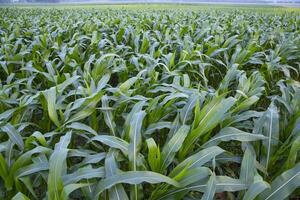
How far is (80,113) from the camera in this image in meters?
1.66

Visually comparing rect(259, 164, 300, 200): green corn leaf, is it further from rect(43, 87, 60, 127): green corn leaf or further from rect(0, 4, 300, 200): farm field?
rect(43, 87, 60, 127): green corn leaf

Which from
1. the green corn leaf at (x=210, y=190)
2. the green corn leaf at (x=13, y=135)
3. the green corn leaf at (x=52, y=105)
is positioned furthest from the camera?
the green corn leaf at (x=52, y=105)

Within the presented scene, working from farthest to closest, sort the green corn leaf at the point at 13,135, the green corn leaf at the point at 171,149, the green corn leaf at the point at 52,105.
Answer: the green corn leaf at the point at 52,105
the green corn leaf at the point at 13,135
the green corn leaf at the point at 171,149

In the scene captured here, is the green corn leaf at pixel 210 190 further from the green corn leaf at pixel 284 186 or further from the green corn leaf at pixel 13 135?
the green corn leaf at pixel 13 135

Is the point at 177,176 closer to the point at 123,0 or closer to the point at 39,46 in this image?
the point at 39,46

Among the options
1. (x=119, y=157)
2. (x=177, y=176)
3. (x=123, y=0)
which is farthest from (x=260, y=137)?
(x=123, y=0)

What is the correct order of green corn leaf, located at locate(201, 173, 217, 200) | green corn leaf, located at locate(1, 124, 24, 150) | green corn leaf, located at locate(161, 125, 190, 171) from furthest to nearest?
green corn leaf, located at locate(1, 124, 24, 150)
green corn leaf, located at locate(161, 125, 190, 171)
green corn leaf, located at locate(201, 173, 217, 200)

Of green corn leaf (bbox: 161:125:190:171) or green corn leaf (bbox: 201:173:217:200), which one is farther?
green corn leaf (bbox: 161:125:190:171)

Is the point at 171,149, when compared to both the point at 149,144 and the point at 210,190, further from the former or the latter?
the point at 210,190

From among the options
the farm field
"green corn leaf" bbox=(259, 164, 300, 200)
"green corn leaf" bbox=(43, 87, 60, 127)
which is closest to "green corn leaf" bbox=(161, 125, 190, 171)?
the farm field

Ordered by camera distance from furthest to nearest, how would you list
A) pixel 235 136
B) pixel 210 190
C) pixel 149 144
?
pixel 235 136, pixel 149 144, pixel 210 190

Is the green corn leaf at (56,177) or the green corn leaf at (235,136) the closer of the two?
the green corn leaf at (56,177)

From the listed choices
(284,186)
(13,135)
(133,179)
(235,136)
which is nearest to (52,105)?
(13,135)

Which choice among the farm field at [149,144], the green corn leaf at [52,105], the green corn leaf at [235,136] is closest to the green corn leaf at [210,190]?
the farm field at [149,144]
